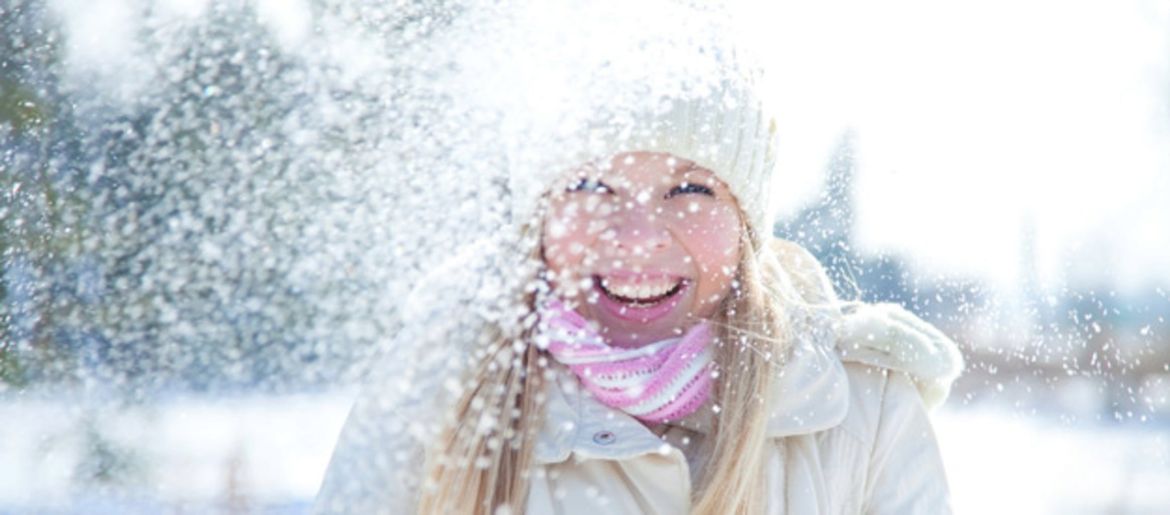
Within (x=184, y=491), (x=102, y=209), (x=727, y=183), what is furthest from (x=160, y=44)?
(x=727, y=183)

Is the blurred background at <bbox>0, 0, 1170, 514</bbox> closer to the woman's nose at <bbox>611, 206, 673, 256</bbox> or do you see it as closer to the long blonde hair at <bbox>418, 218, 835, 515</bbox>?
the long blonde hair at <bbox>418, 218, 835, 515</bbox>

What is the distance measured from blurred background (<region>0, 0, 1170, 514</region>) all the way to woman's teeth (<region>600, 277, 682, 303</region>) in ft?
10.7

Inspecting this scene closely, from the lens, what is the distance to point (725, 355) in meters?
2.58

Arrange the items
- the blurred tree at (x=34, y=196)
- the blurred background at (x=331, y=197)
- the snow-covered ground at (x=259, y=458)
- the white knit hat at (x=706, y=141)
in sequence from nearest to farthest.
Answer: the white knit hat at (x=706, y=141)
the snow-covered ground at (x=259, y=458)
the blurred background at (x=331, y=197)
the blurred tree at (x=34, y=196)

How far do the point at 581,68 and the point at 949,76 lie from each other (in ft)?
15.7

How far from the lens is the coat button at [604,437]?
8.09 feet

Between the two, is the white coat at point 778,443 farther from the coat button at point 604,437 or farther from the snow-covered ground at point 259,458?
the snow-covered ground at point 259,458

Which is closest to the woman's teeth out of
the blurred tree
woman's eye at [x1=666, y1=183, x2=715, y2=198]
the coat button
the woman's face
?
the woman's face

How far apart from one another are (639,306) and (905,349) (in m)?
0.46

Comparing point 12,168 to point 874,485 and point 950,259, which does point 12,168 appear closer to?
point 950,259

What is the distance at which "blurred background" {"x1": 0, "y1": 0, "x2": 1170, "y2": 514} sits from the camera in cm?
664

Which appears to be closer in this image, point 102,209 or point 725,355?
point 725,355

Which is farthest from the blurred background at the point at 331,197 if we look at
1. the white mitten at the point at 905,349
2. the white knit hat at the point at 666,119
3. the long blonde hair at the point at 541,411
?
the long blonde hair at the point at 541,411

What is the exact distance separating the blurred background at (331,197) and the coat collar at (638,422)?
10.6 feet
